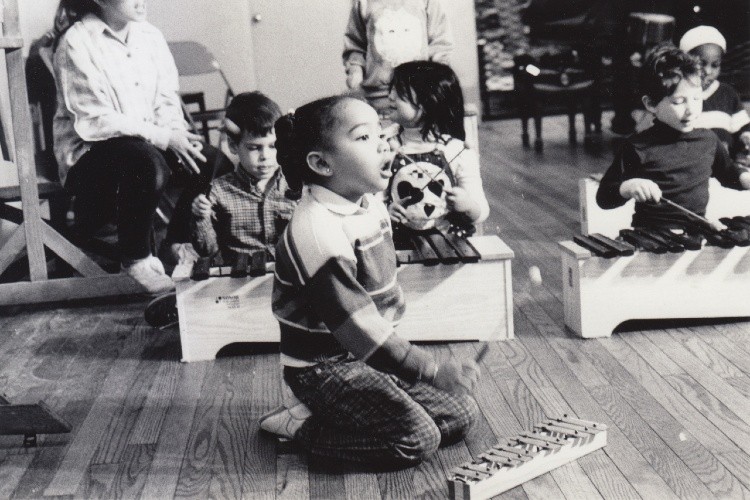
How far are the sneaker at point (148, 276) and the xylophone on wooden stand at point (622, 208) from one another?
1.62 meters

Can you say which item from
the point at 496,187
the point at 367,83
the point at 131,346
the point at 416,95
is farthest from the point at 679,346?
the point at 496,187

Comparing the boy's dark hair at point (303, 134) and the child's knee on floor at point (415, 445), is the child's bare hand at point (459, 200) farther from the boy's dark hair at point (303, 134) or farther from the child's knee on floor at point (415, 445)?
the child's knee on floor at point (415, 445)

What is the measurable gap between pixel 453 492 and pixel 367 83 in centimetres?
264

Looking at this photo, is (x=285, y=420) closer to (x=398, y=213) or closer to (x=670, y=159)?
(x=398, y=213)

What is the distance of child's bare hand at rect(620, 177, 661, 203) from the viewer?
3061mm

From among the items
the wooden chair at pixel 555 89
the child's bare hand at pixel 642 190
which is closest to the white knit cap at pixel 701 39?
the child's bare hand at pixel 642 190

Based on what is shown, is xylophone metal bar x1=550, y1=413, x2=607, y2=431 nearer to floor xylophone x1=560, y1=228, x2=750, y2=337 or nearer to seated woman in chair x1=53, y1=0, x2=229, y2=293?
floor xylophone x1=560, y1=228, x2=750, y2=337

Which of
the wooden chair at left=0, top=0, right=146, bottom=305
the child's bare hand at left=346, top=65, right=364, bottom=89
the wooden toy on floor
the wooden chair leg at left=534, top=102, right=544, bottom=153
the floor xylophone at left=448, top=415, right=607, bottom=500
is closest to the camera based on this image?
the floor xylophone at left=448, top=415, right=607, bottom=500

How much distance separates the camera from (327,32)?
7570 mm

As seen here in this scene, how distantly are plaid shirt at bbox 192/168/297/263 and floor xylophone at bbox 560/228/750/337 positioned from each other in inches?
34.5

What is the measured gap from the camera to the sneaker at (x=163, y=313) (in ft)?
11.0

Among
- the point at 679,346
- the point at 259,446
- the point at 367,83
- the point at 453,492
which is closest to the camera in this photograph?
the point at 453,492

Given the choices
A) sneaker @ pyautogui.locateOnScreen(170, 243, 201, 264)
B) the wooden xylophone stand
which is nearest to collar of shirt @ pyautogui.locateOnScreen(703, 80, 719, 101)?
the wooden xylophone stand

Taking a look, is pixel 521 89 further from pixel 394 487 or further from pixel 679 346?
pixel 394 487
